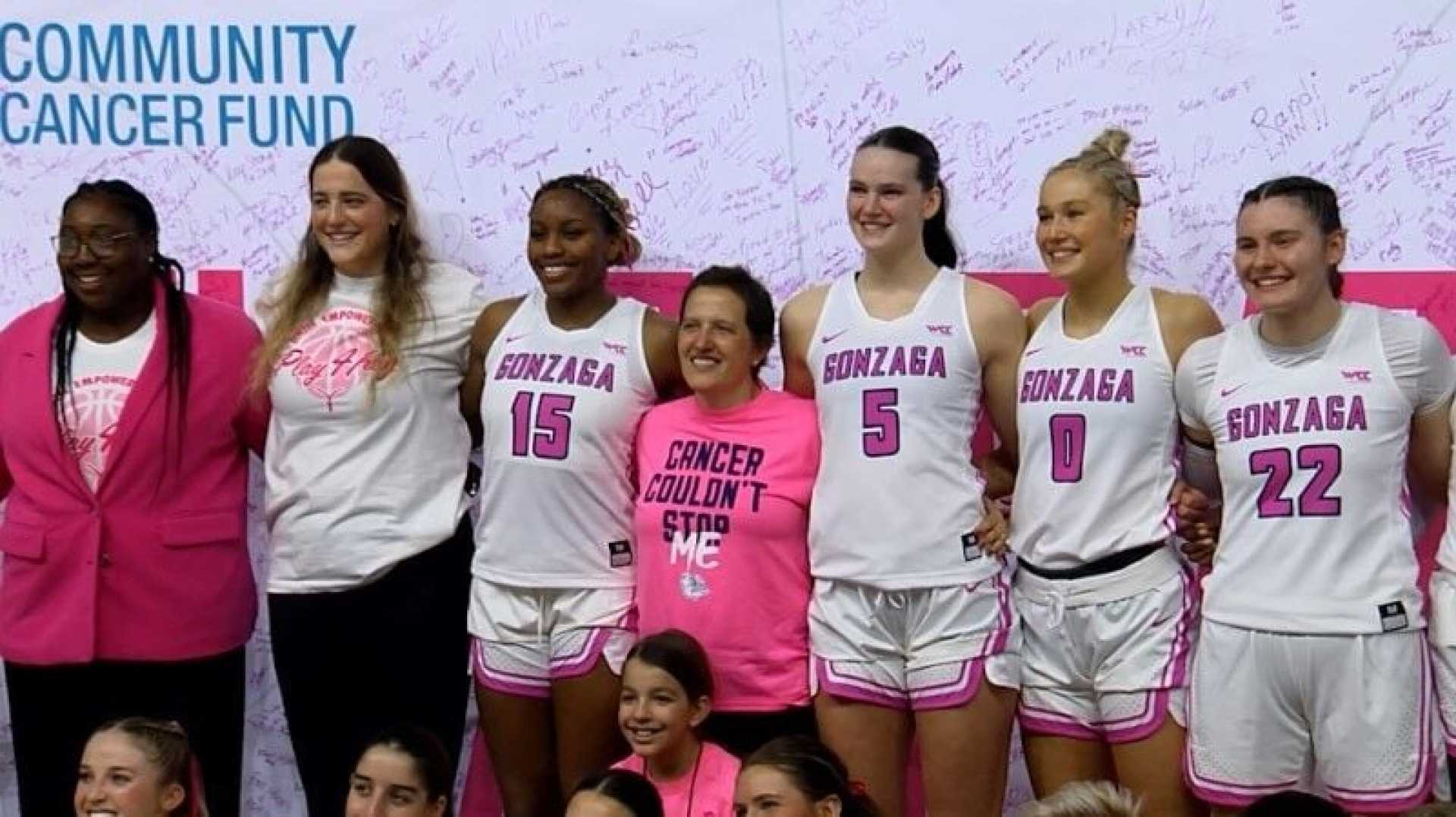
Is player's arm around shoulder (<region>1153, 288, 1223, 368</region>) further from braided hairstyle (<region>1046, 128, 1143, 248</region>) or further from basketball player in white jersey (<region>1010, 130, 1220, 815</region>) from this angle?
braided hairstyle (<region>1046, 128, 1143, 248</region>)

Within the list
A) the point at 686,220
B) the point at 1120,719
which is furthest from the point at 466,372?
the point at 1120,719

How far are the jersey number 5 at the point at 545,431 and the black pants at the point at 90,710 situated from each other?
2.52 feet

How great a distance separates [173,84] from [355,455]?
107 cm

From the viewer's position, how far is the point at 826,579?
13.7ft

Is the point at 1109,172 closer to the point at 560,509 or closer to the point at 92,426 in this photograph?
the point at 560,509

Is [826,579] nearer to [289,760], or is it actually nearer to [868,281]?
[868,281]

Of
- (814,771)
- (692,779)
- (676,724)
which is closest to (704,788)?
(692,779)

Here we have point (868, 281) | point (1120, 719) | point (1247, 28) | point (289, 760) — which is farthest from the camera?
point (289, 760)

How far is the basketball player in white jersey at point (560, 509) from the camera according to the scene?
4.29m

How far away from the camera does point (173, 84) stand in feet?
16.0

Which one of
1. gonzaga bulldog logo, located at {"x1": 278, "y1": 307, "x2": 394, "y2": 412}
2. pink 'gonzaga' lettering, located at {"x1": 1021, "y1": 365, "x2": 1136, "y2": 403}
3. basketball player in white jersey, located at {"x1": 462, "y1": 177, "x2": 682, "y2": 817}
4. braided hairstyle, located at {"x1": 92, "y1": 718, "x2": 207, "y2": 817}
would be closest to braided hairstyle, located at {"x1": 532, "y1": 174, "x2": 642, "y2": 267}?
basketball player in white jersey, located at {"x1": 462, "y1": 177, "x2": 682, "y2": 817}

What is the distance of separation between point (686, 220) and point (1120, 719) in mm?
1466

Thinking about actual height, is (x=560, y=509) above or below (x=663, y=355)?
below

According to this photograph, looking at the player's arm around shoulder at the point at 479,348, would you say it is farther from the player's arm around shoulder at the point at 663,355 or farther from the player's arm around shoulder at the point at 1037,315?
the player's arm around shoulder at the point at 1037,315
